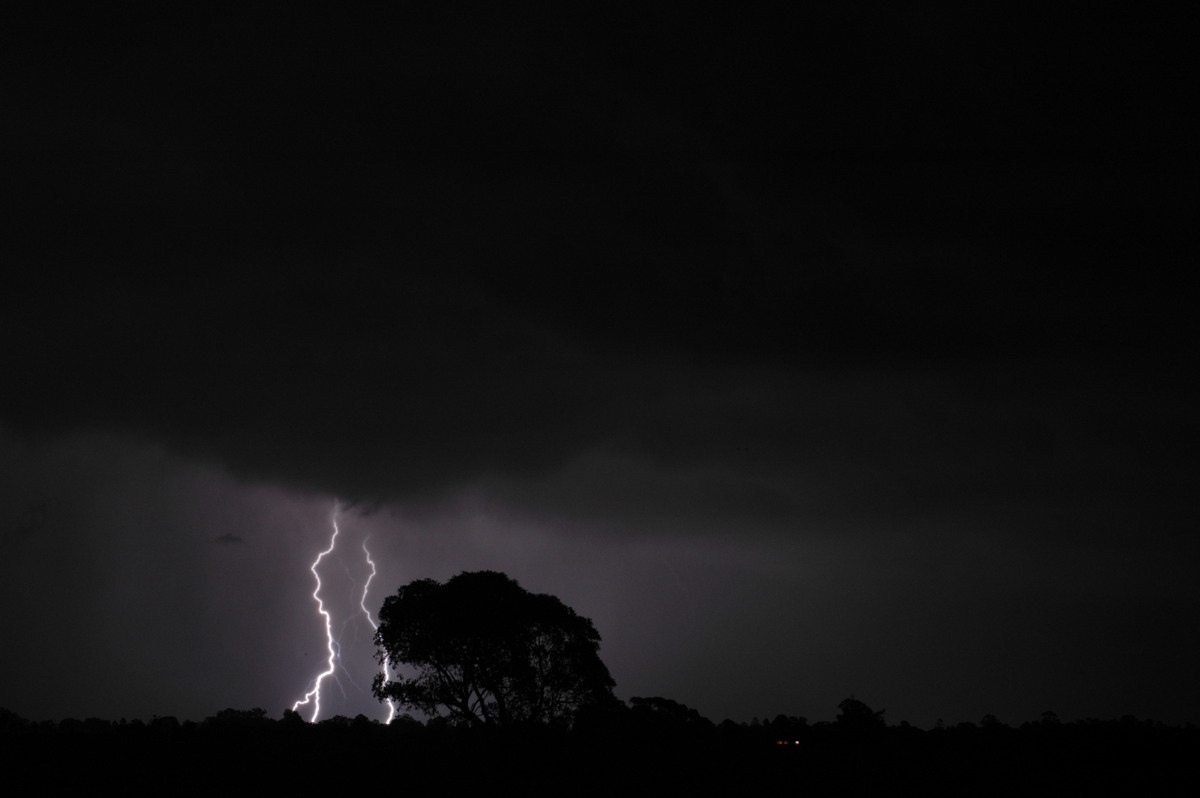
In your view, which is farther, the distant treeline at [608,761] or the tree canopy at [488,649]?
the tree canopy at [488,649]

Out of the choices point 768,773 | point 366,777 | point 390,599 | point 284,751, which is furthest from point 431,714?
point 768,773

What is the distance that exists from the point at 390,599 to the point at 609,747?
1277 centimetres

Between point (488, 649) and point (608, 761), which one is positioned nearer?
point (608, 761)

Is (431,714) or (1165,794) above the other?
(431,714)

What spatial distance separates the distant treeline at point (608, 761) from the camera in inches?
858

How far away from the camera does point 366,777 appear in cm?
2255

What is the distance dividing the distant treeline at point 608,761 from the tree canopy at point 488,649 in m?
2.80

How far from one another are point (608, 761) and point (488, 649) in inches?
425

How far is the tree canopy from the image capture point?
113ft

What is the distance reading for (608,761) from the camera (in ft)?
81.4

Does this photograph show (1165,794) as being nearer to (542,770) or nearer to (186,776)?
(542,770)

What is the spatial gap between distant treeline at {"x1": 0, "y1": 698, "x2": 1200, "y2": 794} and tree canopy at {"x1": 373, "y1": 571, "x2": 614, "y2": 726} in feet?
9.17

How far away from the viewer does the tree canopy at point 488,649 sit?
34.6 meters

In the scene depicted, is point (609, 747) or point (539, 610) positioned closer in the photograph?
point (609, 747)
